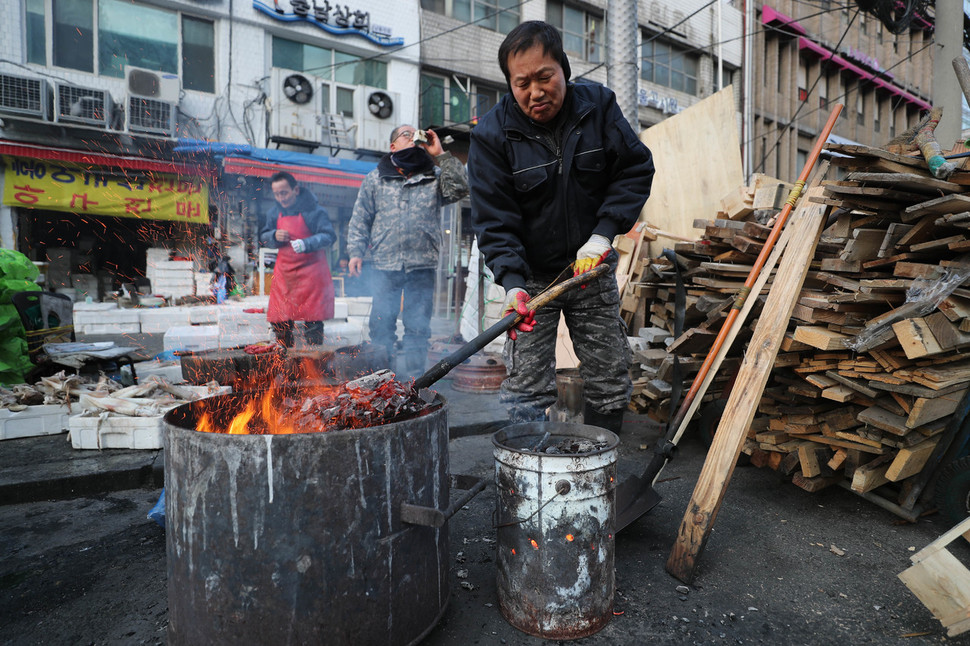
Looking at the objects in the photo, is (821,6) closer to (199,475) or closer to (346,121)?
(346,121)

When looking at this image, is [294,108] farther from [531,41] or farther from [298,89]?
[531,41]

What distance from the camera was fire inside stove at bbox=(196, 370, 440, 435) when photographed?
1969 mm

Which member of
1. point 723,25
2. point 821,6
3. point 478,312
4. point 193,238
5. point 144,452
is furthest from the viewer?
point 821,6

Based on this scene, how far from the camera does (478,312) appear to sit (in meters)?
7.22

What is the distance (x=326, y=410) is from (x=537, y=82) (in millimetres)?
1848

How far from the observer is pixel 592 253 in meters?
2.77

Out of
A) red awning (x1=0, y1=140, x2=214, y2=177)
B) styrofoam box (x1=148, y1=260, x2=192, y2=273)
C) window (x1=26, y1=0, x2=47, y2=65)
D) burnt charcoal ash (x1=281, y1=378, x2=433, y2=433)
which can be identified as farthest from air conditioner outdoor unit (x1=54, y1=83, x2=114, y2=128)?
burnt charcoal ash (x1=281, y1=378, x2=433, y2=433)

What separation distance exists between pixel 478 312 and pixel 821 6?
25217mm

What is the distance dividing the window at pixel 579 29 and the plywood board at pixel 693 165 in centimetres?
1117

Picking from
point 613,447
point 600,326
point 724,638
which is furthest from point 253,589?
point 600,326

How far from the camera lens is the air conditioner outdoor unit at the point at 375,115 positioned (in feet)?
48.2

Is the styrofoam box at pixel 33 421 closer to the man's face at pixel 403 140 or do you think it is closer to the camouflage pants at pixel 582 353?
the camouflage pants at pixel 582 353

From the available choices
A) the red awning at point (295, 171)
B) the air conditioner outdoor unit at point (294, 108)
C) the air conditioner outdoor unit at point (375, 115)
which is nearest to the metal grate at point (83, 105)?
the red awning at point (295, 171)

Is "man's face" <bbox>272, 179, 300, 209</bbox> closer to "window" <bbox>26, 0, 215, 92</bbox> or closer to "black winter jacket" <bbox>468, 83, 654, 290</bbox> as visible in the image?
"black winter jacket" <bbox>468, 83, 654, 290</bbox>
